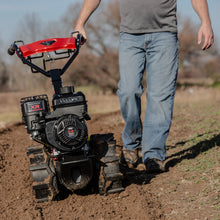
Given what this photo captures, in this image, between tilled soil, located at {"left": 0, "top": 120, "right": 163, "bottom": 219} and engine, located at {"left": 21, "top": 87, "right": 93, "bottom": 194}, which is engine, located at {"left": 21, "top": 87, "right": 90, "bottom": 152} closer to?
engine, located at {"left": 21, "top": 87, "right": 93, "bottom": 194}

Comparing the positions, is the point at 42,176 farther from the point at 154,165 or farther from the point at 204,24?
the point at 204,24

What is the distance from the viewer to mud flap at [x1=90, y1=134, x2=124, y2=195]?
294 cm

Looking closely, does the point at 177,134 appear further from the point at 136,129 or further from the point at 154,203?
the point at 154,203

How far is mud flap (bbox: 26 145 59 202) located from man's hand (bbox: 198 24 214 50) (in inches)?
72.2

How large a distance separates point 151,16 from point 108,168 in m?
1.58

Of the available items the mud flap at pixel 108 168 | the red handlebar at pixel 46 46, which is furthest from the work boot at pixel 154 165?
the red handlebar at pixel 46 46

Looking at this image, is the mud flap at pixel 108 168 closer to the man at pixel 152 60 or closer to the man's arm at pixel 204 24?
the man at pixel 152 60

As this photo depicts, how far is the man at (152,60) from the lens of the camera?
3.40 m

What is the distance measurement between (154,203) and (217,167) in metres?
0.89

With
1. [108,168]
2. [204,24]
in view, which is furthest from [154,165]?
[204,24]

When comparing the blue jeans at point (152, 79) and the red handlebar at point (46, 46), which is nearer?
the red handlebar at point (46, 46)

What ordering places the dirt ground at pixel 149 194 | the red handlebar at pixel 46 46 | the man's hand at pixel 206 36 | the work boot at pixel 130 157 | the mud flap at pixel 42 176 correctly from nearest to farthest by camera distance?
1. the dirt ground at pixel 149 194
2. the mud flap at pixel 42 176
3. the red handlebar at pixel 46 46
4. the man's hand at pixel 206 36
5. the work boot at pixel 130 157

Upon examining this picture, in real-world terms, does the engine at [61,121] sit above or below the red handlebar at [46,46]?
below

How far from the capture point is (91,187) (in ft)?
10.4
